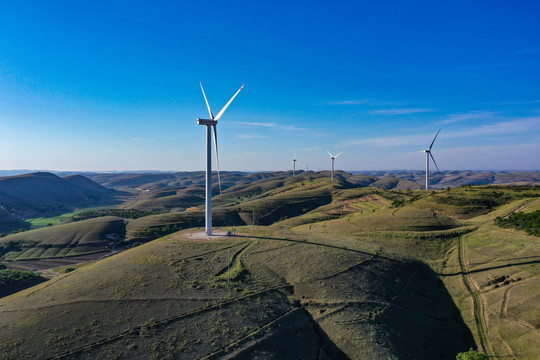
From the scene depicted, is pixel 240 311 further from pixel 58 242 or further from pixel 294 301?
pixel 58 242

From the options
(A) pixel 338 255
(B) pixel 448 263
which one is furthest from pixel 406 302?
(B) pixel 448 263

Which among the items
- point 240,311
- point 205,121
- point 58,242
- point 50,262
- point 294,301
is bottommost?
point 50,262

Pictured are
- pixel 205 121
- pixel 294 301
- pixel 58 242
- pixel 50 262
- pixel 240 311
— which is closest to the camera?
pixel 240 311

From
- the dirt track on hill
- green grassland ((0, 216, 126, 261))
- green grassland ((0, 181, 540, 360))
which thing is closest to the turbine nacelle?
green grassland ((0, 181, 540, 360))

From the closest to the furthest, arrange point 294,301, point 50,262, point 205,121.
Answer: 1. point 294,301
2. point 205,121
3. point 50,262

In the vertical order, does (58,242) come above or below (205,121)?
below

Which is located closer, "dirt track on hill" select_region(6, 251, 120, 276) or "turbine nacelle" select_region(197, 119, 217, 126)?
"turbine nacelle" select_region(197, 119, 217, 126)

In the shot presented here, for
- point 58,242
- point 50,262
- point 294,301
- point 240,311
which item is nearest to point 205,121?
point 240,311

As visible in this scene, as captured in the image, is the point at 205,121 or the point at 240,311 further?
the point at 205,121

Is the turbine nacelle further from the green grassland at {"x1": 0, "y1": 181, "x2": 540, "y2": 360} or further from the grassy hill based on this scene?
the grassy hill

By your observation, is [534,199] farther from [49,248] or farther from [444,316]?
[49,248]
